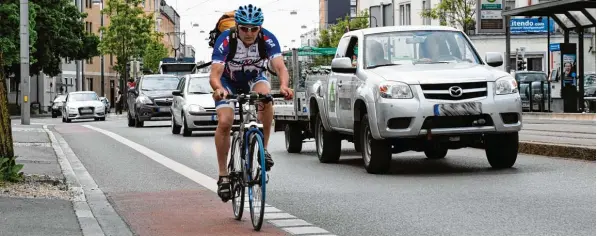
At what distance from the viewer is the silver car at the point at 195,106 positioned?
27.7 meters

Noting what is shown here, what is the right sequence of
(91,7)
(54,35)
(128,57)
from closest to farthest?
(54,35)
(128,57)
(91,7)

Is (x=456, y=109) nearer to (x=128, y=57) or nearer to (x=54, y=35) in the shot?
(x=54, y=35)

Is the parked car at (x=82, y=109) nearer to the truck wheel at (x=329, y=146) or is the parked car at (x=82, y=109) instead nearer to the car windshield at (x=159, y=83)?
the car windshield at (x=159, y=83)

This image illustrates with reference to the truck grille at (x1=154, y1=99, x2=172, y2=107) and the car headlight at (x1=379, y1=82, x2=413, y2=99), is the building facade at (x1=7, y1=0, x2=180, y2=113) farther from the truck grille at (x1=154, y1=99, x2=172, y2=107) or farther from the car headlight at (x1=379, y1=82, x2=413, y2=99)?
the car headlight at (x1=379, y1=82, x2=413, y2=99)

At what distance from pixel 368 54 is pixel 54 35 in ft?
209

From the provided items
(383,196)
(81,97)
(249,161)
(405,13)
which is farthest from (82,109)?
(249,161)

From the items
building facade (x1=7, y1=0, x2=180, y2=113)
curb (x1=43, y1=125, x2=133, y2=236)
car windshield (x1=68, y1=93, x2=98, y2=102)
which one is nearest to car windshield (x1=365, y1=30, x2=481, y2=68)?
curb (x1=43, y1=125, x2=133, y2=236)

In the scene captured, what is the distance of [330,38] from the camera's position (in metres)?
92.7

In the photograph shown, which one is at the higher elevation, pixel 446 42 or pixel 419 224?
pixel 446 42

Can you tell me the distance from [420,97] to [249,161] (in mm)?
5161

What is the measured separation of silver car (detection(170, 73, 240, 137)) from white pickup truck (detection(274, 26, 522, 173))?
38.1 feet

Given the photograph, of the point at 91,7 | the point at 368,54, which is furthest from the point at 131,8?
the point at 368,54

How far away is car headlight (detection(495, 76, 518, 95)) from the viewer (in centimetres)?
1424

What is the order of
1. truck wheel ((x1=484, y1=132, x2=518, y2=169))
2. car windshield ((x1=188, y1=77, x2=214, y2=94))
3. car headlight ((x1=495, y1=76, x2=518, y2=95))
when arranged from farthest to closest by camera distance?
car windshield ((x1=188, y1=77, x2=214, y2=94))
truck wheel ((x1=484, y1=132, x2=518, y2=169))
car headlight ((x1=495, y1=76, x2=518, y2=95))
